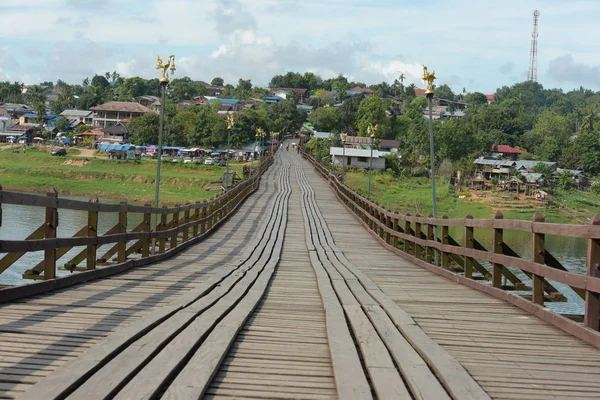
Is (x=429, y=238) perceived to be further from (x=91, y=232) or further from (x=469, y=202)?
(x=469, y=202)

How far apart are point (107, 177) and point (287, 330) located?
68.6 metres

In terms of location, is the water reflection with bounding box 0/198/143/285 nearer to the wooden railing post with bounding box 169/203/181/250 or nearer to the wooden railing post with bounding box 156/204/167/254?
the wooden railing post with bounding box 169/203/181/250

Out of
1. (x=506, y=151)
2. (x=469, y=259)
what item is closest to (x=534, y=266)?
(x=469, y=259)

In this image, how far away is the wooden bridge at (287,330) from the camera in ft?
13.7

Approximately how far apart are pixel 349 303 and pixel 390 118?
128 meters

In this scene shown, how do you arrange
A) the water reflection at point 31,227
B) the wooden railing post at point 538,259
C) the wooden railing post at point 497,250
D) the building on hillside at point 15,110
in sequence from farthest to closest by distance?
the building on hillside at point 15,110 → the water reflection at point 31,227 → the wooden railing post at point 497,250 → the wooden railing post at point 538,259

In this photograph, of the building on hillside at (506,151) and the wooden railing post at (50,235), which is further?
the building on hillside at (506,151)

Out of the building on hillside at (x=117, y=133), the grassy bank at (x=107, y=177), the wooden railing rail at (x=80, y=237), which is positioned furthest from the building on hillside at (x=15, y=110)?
the wooden railing rail at (x=80, y=237)

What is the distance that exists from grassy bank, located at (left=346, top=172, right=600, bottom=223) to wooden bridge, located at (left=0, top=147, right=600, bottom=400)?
48.1 meters

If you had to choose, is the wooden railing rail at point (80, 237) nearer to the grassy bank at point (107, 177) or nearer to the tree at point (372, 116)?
the grassy bank at point (107, 177)

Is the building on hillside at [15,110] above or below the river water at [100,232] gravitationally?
above

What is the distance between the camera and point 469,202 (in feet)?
213

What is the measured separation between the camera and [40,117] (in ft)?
421

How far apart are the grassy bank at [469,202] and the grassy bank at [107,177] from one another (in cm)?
1502
